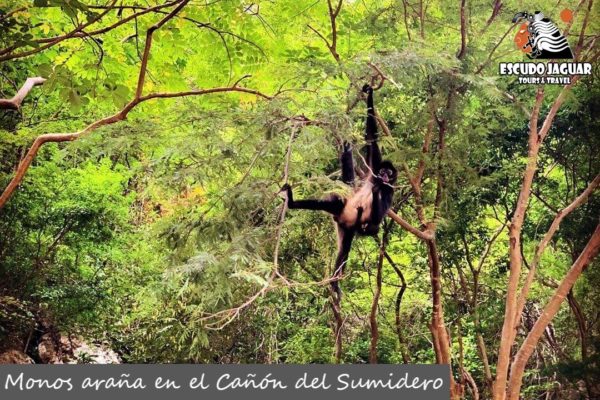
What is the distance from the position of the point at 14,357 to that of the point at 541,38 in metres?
2.81

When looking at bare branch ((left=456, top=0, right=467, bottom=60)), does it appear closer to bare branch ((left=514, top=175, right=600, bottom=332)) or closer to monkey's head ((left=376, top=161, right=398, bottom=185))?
monkey's head ((left=376, top=161, right=398, bottom=185))

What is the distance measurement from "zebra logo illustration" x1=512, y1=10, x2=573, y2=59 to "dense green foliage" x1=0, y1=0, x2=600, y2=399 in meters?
0.05

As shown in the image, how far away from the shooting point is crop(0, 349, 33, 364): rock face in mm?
3000

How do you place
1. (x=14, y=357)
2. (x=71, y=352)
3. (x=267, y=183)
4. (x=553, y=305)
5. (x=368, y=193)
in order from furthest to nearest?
(x=71, y=352), (x=14, y=357), (x=553, y=305), (x=368, y=193), (x=267, y=183)

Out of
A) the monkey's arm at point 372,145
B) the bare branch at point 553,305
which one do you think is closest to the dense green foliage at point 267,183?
the monkey's arm at point 372,145

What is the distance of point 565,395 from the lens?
107 inches

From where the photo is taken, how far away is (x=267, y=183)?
7.02 ft

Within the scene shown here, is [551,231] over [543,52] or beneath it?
beneath

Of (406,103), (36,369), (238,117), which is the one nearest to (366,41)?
(406,103)

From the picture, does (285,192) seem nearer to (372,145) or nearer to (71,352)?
(372,145)

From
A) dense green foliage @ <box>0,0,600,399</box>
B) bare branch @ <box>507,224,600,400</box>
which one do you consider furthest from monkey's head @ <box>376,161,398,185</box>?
bare branch @ <box>507,224,600,400</box>

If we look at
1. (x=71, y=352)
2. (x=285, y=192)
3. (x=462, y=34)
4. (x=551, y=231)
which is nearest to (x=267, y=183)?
(x=285, y=192)

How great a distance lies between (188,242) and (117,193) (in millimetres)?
1084

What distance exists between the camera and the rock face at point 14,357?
3000 mm
